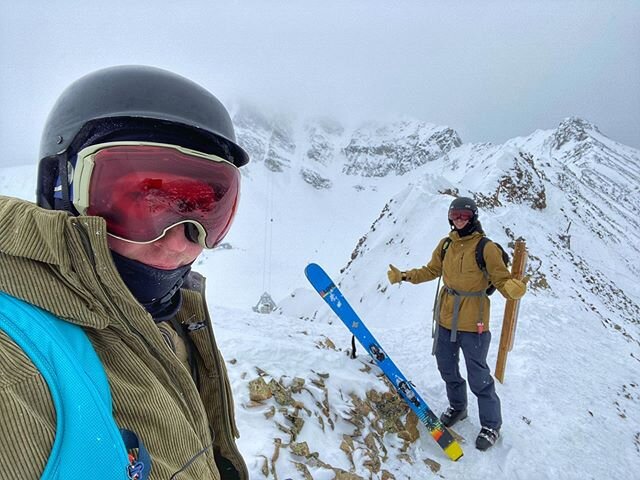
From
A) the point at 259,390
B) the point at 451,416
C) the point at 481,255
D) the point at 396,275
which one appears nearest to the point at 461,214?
the point at 481,255

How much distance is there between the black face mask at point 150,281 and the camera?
1.19m

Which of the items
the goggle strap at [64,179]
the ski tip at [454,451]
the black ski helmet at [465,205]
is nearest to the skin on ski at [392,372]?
the ski tip at [454,451]

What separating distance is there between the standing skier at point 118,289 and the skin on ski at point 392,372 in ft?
10.2

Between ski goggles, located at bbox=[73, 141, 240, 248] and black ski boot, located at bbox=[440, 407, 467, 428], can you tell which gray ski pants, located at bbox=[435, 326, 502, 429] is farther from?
ski goggles, located at bbox=[73, 141, 240, 248]

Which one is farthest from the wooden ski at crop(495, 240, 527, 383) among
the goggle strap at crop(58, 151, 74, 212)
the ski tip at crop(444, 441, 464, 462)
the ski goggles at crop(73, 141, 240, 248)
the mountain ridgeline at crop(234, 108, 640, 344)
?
the goggle strap at crop(58, 151, 74, 212)

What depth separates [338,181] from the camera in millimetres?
83750

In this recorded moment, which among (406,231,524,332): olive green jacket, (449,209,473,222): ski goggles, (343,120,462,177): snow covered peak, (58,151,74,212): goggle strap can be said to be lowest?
(343,120,462,177): snow covered peak

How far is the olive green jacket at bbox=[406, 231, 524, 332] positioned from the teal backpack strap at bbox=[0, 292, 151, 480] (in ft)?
12.6

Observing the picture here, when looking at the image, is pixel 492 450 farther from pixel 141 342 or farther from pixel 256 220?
pixel 256 220

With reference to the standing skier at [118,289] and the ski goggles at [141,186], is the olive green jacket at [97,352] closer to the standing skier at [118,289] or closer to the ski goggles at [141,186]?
the standing skier at [118,289]

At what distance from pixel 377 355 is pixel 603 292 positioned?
1221 cm

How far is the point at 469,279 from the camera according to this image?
404 centimetres

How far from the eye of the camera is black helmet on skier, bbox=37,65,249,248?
1.17 metres

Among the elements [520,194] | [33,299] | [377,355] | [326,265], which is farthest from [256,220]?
[33,299]
